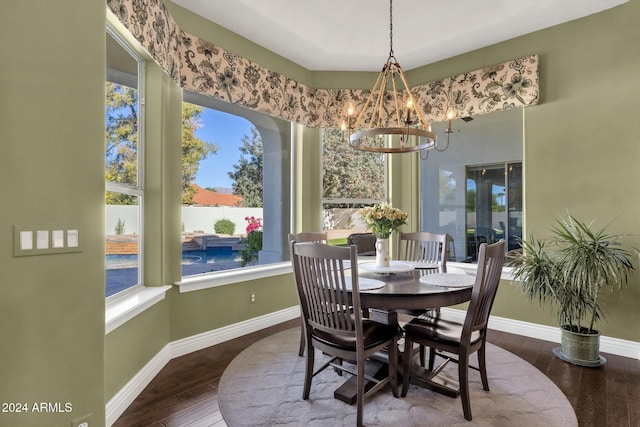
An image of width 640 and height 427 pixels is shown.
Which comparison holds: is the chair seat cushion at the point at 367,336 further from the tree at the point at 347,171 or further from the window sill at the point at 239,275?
the tree at the point at 347,171

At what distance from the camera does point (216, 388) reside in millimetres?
2420

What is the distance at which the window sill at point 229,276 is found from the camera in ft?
10.0

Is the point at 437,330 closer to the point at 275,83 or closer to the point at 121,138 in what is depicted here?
the point at 121,138

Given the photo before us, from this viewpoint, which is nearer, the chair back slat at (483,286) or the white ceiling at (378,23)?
the chair back slat at (483,286)

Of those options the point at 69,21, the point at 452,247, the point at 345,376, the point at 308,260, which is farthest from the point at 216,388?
the point at 452,247

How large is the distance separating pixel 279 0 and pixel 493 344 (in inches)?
149

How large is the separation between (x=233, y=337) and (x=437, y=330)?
2.03m

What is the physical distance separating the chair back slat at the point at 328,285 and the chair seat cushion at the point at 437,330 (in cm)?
50

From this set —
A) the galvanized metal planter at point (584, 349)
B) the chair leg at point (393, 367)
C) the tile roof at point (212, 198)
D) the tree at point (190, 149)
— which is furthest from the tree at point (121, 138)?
the galvanized metal planter at point (584, 349)

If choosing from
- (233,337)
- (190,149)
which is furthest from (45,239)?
(233,337)

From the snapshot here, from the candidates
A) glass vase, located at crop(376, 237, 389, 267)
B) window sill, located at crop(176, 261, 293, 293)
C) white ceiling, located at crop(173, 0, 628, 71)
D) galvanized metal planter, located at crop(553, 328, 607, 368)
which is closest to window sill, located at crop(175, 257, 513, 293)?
window sill, located at crop(176, 261, 293, 293)

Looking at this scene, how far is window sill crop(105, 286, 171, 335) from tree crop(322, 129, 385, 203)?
232 cm

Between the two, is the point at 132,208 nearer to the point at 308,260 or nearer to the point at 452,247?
the point at 308,260

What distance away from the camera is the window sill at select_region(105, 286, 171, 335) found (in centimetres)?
206
